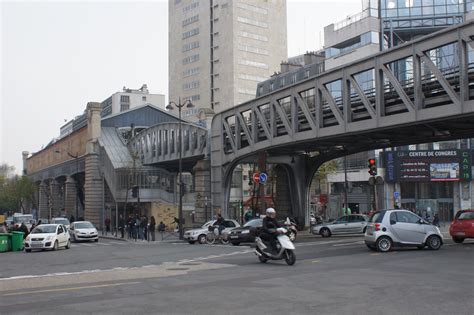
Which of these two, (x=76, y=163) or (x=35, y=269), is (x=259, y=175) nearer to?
(x=35, y=269)

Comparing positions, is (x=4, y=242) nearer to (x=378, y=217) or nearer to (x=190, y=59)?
(x=378, y=217)

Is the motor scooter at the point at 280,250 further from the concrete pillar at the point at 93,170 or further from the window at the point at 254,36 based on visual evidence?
the window at the point at 254,36

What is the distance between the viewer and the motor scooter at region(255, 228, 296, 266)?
16.2 m

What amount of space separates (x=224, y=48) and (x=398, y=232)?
111633mm

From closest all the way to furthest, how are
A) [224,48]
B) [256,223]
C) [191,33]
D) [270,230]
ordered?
[270,230]
[256,223]
[224,48]
[191,33]

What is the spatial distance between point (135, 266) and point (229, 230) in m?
12.9

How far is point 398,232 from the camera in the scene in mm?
20219

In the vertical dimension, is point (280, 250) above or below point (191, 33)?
below

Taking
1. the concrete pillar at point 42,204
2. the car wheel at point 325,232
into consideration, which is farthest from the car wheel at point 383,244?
the concrete pillar at point 42,204

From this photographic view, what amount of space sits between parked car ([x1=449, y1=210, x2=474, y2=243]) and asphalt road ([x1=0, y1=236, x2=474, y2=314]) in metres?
6.14

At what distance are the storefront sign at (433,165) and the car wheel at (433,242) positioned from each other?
46433 millimetres

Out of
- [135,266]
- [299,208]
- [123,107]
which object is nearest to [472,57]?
[299,208]

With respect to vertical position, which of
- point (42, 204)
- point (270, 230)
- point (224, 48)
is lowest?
point (270, 230)

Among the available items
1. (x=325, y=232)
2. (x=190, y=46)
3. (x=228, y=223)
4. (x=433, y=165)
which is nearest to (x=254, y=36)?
(x=190, y=46)
